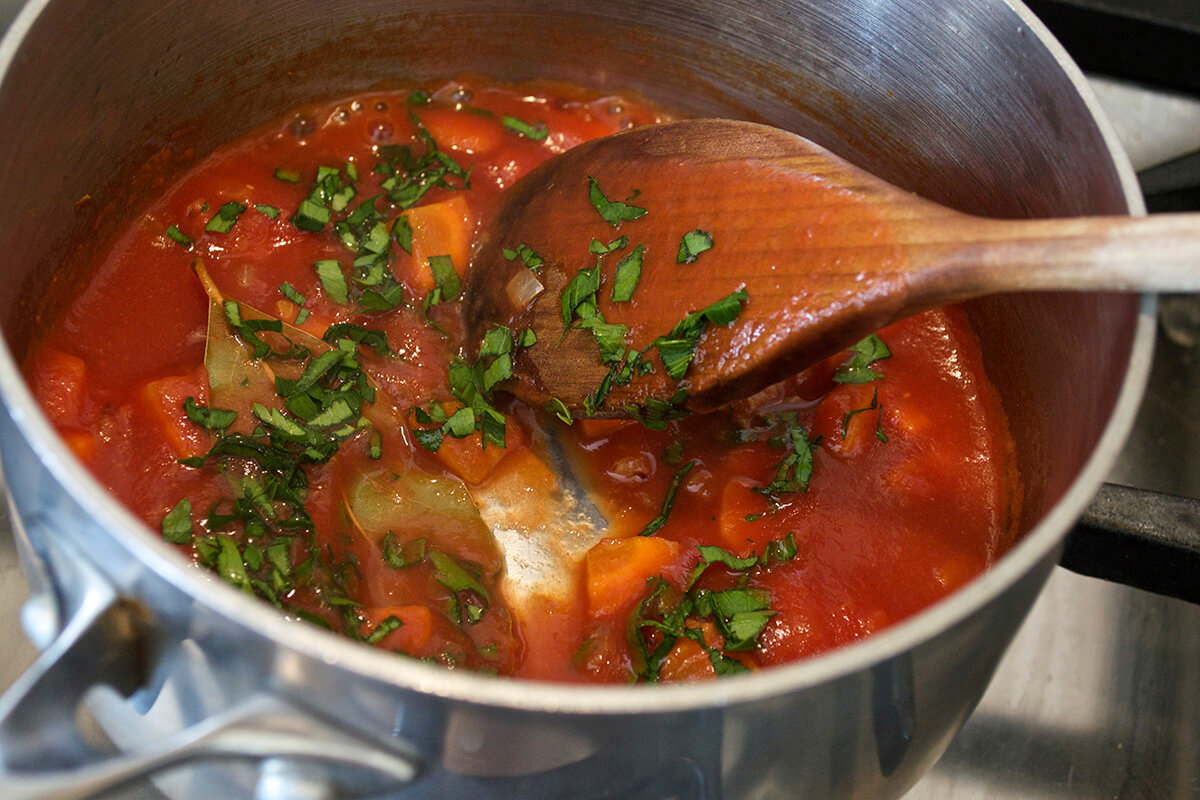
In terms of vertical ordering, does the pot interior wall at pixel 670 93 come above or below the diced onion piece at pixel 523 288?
above

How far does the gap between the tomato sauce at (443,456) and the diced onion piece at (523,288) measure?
0.15m

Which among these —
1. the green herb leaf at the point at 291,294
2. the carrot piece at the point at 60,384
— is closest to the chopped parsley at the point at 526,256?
the green herb leaf at the point at 291,294

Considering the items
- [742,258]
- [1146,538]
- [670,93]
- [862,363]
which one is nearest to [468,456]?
[742,258]

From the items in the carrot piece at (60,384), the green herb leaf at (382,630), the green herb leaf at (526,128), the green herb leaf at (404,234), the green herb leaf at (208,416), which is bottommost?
the green herb leaf at (382,630)

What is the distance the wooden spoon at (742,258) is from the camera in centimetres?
133

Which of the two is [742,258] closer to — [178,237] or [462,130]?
[462,130]

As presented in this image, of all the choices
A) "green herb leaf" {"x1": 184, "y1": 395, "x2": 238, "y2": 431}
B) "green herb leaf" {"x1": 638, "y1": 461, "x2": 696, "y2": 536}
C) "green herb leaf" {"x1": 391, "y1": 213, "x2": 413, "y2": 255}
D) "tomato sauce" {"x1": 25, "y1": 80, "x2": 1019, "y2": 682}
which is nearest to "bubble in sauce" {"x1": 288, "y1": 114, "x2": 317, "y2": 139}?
"tomato sauce" {"x1": 25, "y1": 80, "x2": 1019, "y2": 682}

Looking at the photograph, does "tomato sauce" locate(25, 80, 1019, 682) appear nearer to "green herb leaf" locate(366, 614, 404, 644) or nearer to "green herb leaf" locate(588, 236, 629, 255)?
"green herb leaf" locate(366, 614, 404, 644)

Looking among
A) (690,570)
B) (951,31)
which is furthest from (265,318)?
(951,31)

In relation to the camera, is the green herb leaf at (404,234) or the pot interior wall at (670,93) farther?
the green herb leaf at (404,234)

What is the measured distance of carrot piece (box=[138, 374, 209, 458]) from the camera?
1.80 metres

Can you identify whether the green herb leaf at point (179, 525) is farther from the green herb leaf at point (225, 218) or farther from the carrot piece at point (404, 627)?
the green herb leaf at point (225, 218)

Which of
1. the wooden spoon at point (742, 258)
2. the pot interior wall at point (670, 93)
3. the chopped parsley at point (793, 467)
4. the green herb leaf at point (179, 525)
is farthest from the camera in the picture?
the chopped parsley at point (793, 467)

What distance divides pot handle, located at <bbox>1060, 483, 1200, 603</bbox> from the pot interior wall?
10cm
